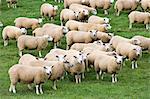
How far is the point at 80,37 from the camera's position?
22.6 m

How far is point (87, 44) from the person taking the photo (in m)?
21.1

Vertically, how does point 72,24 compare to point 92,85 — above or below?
above

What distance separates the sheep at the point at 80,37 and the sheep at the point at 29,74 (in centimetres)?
617

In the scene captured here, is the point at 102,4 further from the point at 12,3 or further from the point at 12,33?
the point at 12,33

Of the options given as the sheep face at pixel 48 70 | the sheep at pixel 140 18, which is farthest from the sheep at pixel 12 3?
the sheep face at pixel 48 70

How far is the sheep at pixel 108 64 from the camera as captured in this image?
59.2 feet

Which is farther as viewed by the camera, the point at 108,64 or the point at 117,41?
the point at 117,41

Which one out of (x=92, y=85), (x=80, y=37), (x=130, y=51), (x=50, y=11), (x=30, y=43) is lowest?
(x=92, y=85)

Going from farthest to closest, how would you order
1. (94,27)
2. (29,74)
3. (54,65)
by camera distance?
1. (94,27)
2. (54,65)
3. (29,74)

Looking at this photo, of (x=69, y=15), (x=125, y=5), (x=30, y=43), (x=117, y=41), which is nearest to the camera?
(x=117, y=41)

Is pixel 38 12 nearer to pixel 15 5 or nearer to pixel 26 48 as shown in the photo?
pixel 15 5

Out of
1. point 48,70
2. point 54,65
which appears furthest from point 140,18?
point 48,70

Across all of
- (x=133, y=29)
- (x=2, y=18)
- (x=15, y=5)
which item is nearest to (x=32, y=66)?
(x=133, y=29)

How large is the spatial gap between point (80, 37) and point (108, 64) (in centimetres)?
473
